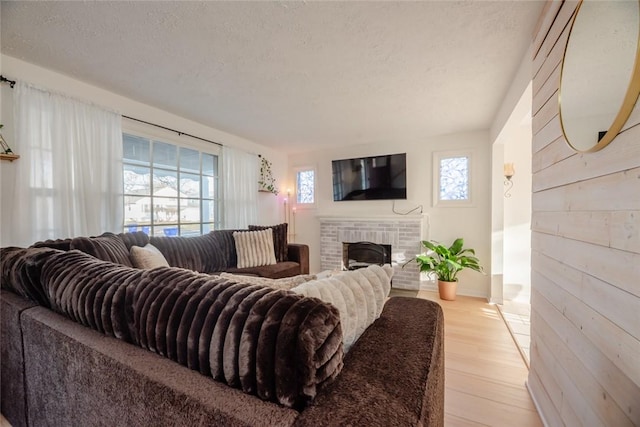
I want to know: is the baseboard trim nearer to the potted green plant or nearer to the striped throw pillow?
the potted green plant

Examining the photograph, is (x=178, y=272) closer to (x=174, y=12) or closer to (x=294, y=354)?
(x=294, y=354)

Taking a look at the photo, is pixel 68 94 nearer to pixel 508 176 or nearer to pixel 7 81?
pixel 7 81

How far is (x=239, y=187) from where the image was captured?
3.78 meters

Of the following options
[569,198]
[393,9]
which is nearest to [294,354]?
[569,198]

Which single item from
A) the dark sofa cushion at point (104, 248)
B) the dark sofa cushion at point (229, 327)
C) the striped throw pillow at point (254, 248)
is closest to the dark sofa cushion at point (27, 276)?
the dark sofa cushion at point (229, 327)

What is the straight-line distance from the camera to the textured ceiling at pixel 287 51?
1424 mm

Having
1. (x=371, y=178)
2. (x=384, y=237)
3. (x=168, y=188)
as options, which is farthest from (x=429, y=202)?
(x=168, y=188)

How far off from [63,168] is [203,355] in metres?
2.44

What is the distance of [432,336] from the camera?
0.84 meters

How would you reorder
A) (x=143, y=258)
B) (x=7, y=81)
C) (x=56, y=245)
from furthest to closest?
1. (x=143, y=258)
2. (x=7, y=81)
3. (x=56, y=245)

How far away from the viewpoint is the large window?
2691mm

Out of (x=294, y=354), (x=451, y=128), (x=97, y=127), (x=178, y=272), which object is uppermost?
(x=451, y=128)

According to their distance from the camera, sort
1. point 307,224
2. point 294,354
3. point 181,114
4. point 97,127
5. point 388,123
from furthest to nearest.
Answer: point 307,224, point 388,123, point 181,114, point 97,127, point 294,354

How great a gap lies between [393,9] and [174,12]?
1220 mm
